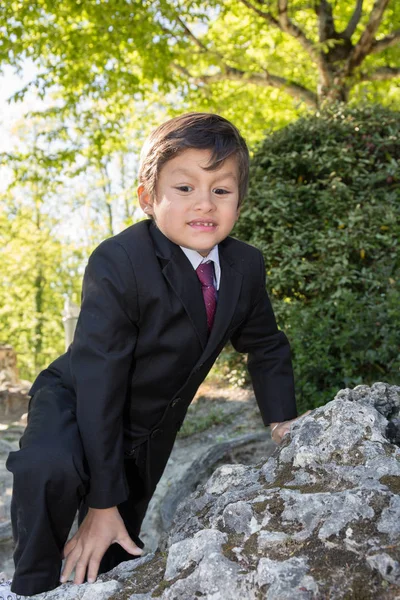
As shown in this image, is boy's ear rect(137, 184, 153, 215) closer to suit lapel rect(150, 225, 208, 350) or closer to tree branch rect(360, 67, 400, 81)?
suit lapel rect(150, 225, 208, 350)

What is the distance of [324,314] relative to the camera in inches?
187

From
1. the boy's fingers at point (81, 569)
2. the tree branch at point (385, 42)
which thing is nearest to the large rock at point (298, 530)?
the boy's fingers at point (81, 569)

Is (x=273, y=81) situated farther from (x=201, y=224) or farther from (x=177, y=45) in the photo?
(x=201, y=224)

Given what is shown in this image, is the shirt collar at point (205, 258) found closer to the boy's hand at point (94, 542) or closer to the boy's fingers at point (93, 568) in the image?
the boy's hand at point (94, 542)

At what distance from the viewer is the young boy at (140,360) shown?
189 cm

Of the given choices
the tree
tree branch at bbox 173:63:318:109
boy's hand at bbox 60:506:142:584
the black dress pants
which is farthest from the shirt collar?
tree branch at bbox 173:63:318:109

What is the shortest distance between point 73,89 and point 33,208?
15.8 meters

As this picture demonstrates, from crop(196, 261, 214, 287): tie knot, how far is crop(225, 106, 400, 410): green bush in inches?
80.3

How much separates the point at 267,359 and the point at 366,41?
6.90m

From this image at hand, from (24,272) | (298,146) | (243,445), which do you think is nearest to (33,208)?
(24,272)

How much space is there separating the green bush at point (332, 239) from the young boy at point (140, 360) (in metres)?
1.79

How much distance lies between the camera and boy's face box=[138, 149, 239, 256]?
2156 mm

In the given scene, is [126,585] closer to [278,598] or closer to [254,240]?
[278,598]

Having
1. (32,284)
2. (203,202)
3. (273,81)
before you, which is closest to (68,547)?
(203,202)
